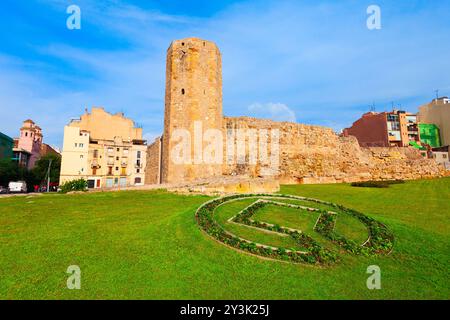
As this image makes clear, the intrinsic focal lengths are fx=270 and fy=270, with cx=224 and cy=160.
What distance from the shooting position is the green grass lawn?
5.69 meters

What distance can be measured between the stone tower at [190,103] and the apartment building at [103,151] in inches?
1315

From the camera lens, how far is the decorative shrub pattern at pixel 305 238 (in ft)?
24.2

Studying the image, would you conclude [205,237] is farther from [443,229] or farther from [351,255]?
[443,229]

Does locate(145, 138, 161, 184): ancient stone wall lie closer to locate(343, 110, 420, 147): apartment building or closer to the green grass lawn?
the green grass lawn

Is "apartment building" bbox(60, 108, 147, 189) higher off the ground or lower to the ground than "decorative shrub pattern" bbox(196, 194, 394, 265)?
higher

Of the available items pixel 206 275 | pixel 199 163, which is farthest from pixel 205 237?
pixel 199 163

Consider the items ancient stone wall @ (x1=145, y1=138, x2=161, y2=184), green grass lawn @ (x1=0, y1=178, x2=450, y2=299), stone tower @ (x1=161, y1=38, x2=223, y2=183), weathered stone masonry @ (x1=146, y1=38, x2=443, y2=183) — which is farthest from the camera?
ancient stone wall @ (x1=145, y1=138, x2=161, y2=184)

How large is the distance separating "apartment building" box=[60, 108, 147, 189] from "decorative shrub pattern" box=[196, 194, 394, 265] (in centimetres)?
4632

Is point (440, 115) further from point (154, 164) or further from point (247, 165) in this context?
point (154, 164)

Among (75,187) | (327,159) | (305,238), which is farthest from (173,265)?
(327,159)

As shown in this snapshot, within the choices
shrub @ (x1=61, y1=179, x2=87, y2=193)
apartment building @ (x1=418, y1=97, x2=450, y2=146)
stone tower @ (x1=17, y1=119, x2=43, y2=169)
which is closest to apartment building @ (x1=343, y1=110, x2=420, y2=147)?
apartment building @ (x1=418, y1=97, x2=450, y2=146)

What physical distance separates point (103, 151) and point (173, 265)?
52.5m

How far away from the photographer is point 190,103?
22703mm
